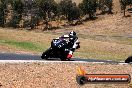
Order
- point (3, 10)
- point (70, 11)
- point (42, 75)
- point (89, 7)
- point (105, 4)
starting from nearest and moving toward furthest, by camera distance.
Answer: point (42, 75)
point (70, 11)
point (3, 10)
point (89, 7)
point (105, 4)

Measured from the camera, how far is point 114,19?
132 m

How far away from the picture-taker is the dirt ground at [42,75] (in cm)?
1571

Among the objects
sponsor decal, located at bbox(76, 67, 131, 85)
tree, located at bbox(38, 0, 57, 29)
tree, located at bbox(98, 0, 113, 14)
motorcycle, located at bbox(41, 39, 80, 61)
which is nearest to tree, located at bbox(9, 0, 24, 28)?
tree, located at bbox(38, 0, 57, 29)

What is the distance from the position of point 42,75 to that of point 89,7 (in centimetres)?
12332

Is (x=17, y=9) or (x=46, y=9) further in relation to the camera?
(x=17, y=9)

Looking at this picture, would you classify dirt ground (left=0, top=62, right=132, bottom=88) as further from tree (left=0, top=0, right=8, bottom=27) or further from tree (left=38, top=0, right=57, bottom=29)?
tree (left=38, top=0, right=57, bottom=29)

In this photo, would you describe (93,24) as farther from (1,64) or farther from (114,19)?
(1,64)

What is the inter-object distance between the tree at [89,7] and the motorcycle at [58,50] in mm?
116292

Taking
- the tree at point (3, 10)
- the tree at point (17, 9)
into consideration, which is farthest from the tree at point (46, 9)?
the tree at point (3, 10)

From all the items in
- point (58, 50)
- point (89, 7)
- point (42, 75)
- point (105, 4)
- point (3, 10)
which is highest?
point (42, 75)

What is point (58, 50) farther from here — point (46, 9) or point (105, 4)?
point (105, 4)

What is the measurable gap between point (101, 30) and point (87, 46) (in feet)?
238

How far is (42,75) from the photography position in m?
17.1

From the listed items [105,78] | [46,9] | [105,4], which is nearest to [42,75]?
[105,78]
